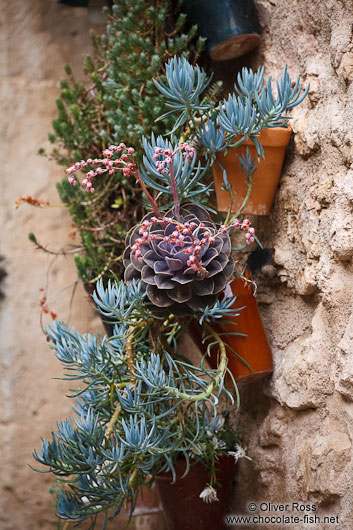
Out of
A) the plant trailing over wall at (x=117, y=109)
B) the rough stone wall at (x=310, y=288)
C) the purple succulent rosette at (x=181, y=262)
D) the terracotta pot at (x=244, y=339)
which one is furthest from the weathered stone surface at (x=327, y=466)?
the plant trailing over wall at (x=117, y=109)

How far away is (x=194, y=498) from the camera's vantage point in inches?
49.8

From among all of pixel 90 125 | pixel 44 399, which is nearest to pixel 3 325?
pixel 44 399

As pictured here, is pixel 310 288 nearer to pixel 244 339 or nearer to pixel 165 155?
pixel 244 339

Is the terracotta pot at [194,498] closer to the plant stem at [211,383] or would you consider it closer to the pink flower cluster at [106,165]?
the plant stem at [211,383]

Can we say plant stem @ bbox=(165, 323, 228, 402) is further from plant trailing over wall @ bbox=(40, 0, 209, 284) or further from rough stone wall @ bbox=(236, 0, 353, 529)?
plant trailing over wall @ bbox=(40, 0, 209, 284)

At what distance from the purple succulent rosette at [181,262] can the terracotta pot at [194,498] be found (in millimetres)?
409

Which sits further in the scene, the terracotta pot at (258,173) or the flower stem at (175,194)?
the terracotta pot at (258,173)

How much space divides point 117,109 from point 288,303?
0.62 m

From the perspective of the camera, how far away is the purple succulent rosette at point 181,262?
1037mm

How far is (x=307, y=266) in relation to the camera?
3.80ft

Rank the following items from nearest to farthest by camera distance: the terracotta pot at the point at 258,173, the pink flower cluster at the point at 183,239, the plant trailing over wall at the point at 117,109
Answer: the pink flower cluster at the point at 183,239
the terracotta pot at the point at 258,173
the plant trailing over wall at the point at 117,109

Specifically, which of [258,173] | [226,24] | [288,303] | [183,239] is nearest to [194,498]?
[288,303]

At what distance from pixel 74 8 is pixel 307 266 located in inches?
48.4

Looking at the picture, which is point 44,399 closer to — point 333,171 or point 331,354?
point 331,354
